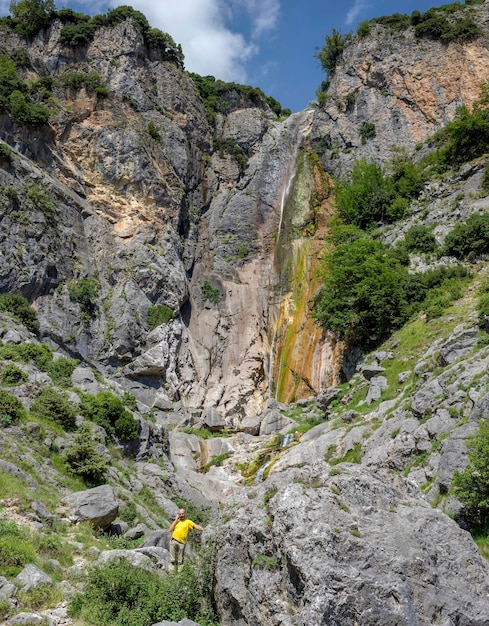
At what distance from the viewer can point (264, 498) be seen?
22.7 ft

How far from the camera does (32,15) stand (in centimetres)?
4600

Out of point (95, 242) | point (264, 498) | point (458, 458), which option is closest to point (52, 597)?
point (264, 498)

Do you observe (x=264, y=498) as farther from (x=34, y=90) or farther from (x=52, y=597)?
(x=34, y=90)

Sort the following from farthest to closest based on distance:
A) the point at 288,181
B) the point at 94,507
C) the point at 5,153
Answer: the point at 288,181 < the point at 5,153 < the point at 94,507

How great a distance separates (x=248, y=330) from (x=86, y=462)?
77.4 feet

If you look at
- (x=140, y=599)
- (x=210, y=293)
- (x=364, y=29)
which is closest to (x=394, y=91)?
(x=364, y=29)

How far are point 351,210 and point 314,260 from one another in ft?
14.9

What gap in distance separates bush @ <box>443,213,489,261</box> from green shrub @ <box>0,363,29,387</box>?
21793 millimetres

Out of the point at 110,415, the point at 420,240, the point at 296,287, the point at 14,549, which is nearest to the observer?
the point at 14,549

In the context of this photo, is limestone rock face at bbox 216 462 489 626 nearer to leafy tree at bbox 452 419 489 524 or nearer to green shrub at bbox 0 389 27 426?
leafy tree at bbox 452 419 489 524

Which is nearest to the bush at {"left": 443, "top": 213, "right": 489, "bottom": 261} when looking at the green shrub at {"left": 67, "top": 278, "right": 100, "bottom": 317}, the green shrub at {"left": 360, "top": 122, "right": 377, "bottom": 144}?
the green shrub at {"left": 360, "top": 122, "right": 377, "bottom": 144}

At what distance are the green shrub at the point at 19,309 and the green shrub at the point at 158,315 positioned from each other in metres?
8.56

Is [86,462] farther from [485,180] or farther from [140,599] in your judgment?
[485,180]

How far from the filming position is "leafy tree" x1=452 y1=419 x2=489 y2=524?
8.95m
